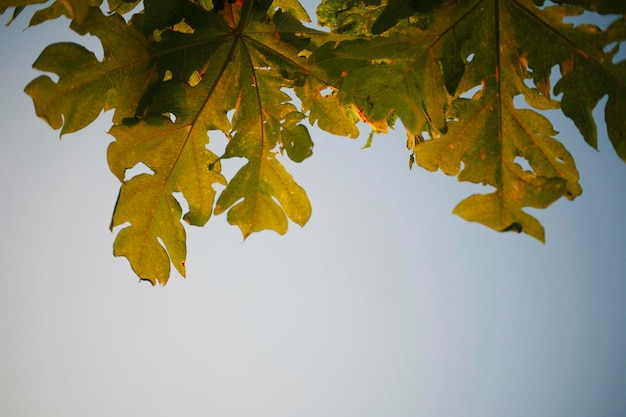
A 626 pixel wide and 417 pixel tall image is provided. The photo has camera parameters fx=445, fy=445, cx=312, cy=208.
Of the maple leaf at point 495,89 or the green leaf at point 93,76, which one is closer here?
the maple leaf at point 495,89

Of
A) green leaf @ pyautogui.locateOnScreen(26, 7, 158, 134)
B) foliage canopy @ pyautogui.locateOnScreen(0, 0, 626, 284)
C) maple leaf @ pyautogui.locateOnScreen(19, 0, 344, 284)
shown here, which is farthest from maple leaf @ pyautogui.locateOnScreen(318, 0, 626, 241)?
green leaf @ pyautogui.locateOnScreen(26, 7, 158, 134)

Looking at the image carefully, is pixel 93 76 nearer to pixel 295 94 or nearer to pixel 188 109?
pixel 188 109

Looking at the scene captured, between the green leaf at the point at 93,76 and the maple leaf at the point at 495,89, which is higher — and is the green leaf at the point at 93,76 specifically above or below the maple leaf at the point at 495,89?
above

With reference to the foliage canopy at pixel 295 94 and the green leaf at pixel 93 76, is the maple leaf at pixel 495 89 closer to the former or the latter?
the foliage canopy at pixel 295 94

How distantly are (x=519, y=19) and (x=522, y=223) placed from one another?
0.77m

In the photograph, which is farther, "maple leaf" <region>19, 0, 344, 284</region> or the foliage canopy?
"maple leaf" <region>19, 0, 344, 284</region>

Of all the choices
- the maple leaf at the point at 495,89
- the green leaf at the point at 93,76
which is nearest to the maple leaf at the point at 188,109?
the green leaf at the point at 93,76

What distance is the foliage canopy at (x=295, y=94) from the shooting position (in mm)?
1636

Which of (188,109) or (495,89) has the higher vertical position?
(188,109)

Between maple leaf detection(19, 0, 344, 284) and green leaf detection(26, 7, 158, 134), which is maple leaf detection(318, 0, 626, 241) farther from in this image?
green leaf detection(26, 7, 158, 134)

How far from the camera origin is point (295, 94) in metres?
2.16

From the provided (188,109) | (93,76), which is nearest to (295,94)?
(188,109)

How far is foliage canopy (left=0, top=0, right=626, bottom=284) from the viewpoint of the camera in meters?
1.64

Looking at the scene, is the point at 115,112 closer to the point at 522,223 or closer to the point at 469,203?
the point at 469,203
